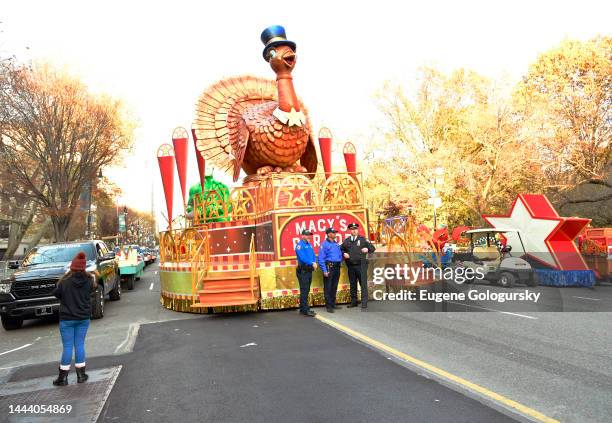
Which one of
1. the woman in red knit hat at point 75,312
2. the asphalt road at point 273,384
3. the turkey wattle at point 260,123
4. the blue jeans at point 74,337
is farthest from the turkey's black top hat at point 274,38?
the blue jeans at point 74,337

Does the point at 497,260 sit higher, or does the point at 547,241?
the point at 547,241

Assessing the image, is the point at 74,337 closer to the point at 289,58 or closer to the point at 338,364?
the point at 338,364

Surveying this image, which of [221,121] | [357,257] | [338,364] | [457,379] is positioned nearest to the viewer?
[457,379]

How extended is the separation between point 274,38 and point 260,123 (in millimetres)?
2312

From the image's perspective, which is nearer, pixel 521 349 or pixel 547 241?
pixel 521 349

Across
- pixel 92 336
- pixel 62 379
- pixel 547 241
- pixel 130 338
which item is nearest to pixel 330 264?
pixel 130 338

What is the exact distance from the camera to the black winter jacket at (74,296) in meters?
5.98

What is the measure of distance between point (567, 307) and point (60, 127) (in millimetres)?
23893

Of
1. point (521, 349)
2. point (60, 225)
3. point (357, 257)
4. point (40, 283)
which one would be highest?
point (60, 225)

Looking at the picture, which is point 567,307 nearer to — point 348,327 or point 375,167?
point 348,327

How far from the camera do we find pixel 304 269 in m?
9.81

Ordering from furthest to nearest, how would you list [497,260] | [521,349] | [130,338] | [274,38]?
[497,260] → [274,38] → [130,338] → [521,349]

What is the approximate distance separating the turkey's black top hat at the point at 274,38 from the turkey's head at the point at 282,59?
0.31ft

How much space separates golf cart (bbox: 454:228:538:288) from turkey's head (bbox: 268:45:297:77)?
757 centimetres
